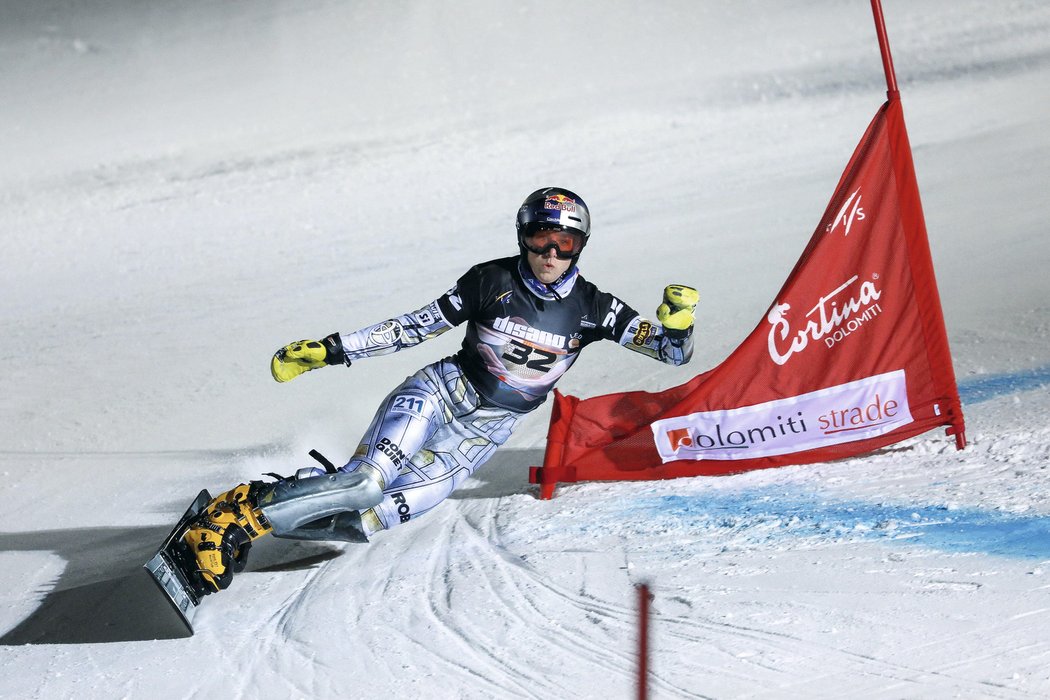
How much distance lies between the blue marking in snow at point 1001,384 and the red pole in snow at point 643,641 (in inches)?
106

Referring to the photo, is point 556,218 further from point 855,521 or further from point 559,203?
point 855,521

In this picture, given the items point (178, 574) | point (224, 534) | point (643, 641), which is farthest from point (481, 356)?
point (643, 641)

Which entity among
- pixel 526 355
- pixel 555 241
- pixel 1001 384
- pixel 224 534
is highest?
pixel 555 241

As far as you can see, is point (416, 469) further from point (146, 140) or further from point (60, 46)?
point (60, 46)

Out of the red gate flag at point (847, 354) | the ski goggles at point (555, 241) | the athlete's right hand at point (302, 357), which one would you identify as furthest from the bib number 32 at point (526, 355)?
the athlete's right hand at point (302, 357)

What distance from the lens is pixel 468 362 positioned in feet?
18.3

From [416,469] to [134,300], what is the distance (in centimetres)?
664

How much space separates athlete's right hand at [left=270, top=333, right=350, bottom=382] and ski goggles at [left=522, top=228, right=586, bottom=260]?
0.99 metres

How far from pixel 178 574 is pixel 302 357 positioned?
1116 mm

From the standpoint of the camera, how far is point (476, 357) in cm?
555

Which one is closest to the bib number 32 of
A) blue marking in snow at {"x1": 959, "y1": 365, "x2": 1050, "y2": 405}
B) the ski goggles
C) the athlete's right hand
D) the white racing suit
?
the white racing suit

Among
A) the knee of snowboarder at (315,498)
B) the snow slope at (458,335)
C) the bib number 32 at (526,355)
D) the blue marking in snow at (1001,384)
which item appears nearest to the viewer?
the snow slope at (458,335)

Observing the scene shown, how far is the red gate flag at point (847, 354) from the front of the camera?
17.9 ft

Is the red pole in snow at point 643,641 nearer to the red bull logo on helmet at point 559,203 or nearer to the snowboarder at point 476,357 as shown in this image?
the snowboarder at point 476,357
